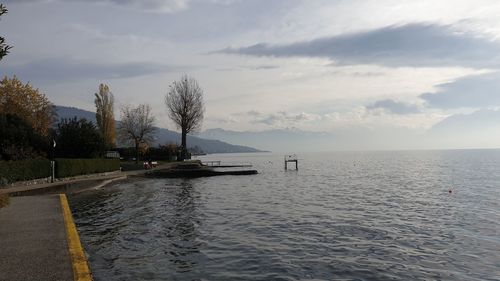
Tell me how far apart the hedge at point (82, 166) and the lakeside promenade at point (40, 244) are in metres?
17.2

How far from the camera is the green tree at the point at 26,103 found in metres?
55.0

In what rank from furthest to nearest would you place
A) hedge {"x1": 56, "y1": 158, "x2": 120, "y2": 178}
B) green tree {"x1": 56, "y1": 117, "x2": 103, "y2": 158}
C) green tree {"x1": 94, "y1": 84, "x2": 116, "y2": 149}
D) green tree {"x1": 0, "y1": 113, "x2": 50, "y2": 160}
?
green tree {"x1": 94, "y1": 84, "x2": 116, "y2": 149}
green tree {"x1": 56, "y1": 117, "x2": 103, "y2": 158}
hedge {"x1": 56, "y1": 158, "x2": 120, "y2": 178}
green tree {"x1": 0, "y1": 113, "x2": 50, "y2": 160}

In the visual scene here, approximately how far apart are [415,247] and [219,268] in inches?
313

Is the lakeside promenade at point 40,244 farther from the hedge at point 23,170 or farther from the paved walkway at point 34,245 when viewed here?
the hedge at point 23,170

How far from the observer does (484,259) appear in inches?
567

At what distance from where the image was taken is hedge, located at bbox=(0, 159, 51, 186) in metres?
27.9

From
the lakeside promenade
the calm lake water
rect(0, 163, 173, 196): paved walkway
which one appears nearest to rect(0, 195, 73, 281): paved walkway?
the lakeside promenade

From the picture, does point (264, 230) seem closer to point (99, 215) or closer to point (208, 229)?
point (208, 229)

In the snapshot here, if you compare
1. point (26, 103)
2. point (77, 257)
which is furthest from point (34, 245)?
point (26, 103)

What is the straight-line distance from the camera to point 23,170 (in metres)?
30.1

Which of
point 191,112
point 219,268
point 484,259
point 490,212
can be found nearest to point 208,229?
point 219,268

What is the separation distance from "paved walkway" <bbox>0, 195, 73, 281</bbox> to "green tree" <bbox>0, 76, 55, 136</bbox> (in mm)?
42502

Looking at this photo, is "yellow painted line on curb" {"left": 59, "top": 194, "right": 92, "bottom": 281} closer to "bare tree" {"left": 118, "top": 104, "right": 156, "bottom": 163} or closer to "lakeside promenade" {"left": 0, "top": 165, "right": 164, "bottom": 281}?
"lakeside promenade" {"left": 0, "top": 165, "right": 164, "bottom": 281}

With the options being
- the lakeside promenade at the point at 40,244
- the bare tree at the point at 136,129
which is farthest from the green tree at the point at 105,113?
the lakeside promenade at the point at 40,244
